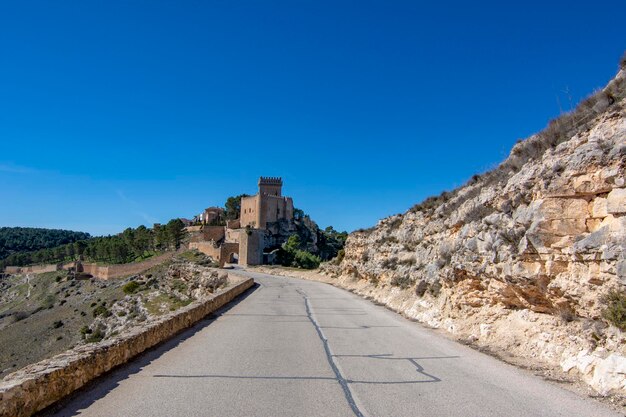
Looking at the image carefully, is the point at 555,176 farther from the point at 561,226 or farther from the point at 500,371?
the point at 500,371

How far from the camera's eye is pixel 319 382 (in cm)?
703

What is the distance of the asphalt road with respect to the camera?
5676 mm

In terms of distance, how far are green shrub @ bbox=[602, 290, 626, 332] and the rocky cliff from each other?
95 millimetres

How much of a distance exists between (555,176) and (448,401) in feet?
18.8

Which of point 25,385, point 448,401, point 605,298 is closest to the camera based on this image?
point 25,385

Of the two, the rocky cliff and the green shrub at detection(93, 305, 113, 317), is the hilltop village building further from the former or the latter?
the rocky cliff

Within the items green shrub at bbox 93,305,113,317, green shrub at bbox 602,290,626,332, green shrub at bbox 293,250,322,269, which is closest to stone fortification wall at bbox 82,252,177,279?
green shrub at bbox 293,250,322,269

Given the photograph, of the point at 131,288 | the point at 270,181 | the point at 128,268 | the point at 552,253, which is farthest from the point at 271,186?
the point at 552,253

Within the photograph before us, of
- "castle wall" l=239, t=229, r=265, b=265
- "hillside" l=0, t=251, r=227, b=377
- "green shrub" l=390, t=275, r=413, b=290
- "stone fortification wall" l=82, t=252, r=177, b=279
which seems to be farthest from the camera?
"stone fortification wall" l=82, t=252, r=177, b=279

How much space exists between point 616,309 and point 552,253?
207 cm

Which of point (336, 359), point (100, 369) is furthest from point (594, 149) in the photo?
point (100, 369)

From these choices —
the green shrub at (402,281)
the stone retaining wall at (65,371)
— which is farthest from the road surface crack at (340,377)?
the green shrub at (402,281)

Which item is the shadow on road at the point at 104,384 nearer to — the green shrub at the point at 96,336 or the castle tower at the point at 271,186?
the green shrub at the point at 96,336

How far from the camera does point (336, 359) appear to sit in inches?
347
